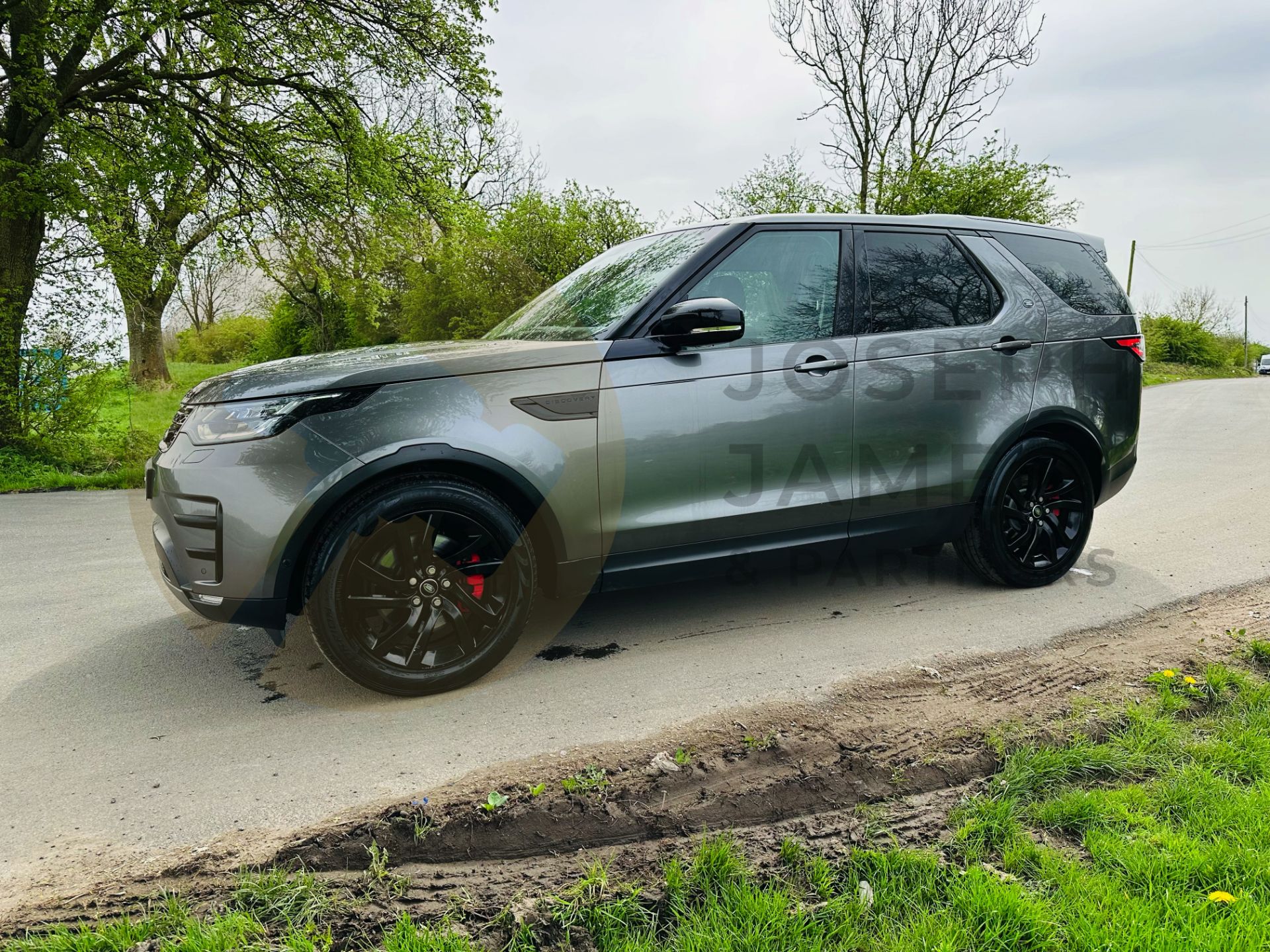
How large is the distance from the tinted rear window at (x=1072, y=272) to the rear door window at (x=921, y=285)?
409 mm

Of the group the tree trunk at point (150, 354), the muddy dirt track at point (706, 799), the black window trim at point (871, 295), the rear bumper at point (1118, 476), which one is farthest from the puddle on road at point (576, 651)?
the tree trunk at point (150, 354)

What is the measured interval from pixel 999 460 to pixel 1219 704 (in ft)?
5.11

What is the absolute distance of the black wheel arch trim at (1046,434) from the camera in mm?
4258

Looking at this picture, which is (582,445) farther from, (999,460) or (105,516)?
(105,516)

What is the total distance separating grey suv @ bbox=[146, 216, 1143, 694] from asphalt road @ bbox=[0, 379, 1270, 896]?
0.31m

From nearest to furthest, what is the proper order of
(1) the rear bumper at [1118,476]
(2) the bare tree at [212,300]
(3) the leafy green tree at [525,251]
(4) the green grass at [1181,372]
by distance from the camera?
(1) the rear bumper at [1118,476] → (3) the leafy green tree at [525,251] → (2) the bare tree at [212,300] → (4) the green grass at [1181,372]

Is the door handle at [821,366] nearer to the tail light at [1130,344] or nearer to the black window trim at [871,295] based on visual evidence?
the black window trim at [871,295]

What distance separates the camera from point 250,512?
2941 millimetres

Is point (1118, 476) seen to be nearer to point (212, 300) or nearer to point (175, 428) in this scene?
point (175, 428)

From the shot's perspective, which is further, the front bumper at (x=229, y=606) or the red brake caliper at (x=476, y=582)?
the red brake caliper at (x=476, y=582)

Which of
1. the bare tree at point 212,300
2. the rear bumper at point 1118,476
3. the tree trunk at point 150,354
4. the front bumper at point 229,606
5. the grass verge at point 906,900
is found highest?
the bare tree at point 212,300

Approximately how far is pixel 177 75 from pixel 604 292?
965 cm

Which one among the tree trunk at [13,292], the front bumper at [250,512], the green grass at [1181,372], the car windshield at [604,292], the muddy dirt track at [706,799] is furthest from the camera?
the green grass at [1181,372]

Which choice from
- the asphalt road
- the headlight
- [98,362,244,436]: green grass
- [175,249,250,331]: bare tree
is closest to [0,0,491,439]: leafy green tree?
[98,362,244,436]: green grass
